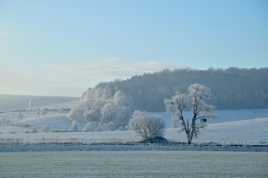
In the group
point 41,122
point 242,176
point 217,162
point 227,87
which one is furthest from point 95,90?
point 242,176

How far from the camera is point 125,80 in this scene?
134m

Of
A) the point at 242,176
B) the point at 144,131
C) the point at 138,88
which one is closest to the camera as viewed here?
the point at 242,176

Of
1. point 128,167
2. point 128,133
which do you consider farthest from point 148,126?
point 128,167

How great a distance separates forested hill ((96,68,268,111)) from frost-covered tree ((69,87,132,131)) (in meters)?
17.0

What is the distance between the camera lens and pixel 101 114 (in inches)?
3553

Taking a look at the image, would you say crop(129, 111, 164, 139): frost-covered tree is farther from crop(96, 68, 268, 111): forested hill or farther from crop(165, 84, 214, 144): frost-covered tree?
crop(96, 68, 268, 111): forested hill

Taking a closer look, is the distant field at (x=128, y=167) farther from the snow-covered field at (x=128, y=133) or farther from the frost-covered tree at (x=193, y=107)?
the frost-covered tree at (x=193, y=107)

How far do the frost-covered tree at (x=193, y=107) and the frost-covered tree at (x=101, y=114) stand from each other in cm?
2617

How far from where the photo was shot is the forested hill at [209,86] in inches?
4599

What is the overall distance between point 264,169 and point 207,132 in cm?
4232

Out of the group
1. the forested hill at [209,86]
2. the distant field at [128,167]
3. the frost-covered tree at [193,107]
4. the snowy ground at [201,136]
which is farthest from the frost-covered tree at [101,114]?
the distant field at [128,167]

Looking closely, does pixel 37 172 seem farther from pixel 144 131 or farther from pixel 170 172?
pixel 144 131

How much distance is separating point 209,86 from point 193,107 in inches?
2641

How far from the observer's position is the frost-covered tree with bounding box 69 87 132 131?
8584cm
